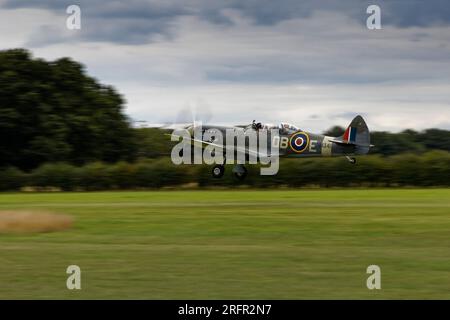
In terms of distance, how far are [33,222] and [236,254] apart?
30.5 feet

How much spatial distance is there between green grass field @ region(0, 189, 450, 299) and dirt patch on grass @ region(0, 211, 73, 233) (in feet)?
1.89

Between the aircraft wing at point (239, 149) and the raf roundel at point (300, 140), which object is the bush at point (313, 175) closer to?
the aircraft wing at point (239, 149)

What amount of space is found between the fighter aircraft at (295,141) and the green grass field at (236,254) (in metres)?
10.5

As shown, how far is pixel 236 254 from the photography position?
18312mm

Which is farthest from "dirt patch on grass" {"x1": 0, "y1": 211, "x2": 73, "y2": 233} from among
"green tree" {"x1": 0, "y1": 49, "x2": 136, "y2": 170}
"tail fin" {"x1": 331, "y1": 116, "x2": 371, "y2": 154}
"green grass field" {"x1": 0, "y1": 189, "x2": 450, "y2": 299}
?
"green tree" {"x1": 0, "y1": 49, "x2": 136, "y2": 170}

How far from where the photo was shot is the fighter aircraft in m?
39.2

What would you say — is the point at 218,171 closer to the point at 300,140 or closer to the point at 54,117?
the point at 300,140

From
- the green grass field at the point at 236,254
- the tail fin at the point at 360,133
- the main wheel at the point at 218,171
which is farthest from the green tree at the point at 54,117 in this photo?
the green grass field at the point at 236,254

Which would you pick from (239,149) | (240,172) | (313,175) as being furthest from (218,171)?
(313,175)

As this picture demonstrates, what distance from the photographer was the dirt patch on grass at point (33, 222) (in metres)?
23.5

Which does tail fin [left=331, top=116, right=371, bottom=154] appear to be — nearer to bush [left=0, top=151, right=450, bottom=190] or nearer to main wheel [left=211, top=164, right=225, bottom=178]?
main wheel [left=211, top=164, right=225, bottom=178]
